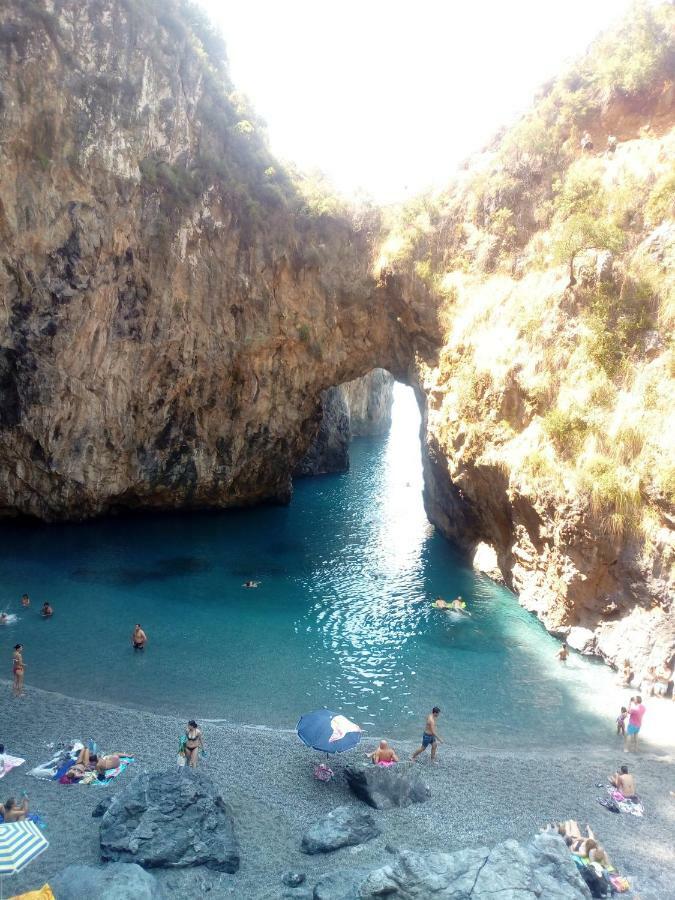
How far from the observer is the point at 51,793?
1246 centimetres

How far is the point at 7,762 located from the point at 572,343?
22.3 meters

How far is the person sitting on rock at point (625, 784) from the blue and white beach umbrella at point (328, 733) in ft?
20.4

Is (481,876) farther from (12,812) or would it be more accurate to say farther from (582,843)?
(12,812)

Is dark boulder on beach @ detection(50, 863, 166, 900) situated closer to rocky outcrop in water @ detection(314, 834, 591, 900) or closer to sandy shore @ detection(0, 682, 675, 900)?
sandy shore @ detection(0, 682, 675, 900)

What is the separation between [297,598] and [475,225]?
20.0 meters

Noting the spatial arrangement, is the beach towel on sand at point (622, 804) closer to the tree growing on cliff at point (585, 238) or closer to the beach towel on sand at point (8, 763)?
the beach towel on sand at point (8, 763)

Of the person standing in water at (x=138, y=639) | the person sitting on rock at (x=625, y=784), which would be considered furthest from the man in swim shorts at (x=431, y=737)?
the person standing in water at (x=138, y=639)

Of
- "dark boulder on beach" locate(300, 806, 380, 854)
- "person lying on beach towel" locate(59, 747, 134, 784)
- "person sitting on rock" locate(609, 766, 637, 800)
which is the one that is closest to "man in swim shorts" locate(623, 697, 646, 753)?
"person sitting on rock" locate(609, 766, 637, 800)

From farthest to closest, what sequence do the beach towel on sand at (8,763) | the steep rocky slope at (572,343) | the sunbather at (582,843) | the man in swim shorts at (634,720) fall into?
the steep rocky slope at (572,343)
the man in swim shorts at (634,720)
the beach towel on sand at (8,763)
the sunbather at (582,843)

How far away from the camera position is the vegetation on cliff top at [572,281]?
19797mm

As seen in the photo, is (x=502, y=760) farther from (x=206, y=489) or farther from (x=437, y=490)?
(x=206, y=489)

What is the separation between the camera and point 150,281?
2945 cm

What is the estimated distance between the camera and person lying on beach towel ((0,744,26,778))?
1309cm

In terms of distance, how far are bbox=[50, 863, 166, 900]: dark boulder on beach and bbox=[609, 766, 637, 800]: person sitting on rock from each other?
33.8 feet
